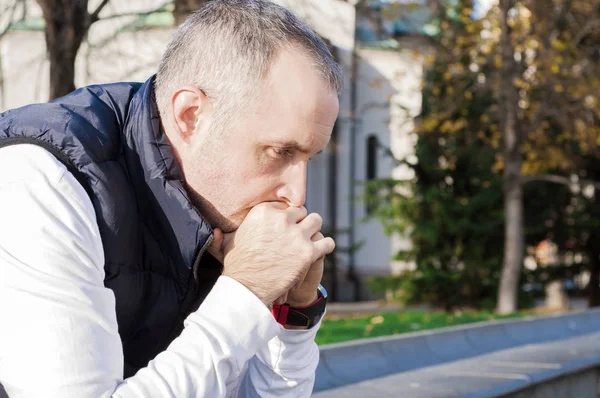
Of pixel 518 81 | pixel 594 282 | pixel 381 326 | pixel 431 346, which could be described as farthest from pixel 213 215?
pixel 594 282

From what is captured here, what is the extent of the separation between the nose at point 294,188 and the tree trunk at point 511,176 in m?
13.9

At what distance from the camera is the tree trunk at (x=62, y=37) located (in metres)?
9.11

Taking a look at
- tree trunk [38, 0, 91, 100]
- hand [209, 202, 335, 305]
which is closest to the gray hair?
hand [209, 202, 335, 305]

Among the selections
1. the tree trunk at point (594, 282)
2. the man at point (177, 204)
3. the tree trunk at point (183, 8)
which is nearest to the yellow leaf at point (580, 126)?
the tree trunk at point (594, 282)

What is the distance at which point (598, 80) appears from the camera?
15891 mm

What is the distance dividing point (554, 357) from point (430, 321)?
142 inches

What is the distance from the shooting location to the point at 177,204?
81.7 inches

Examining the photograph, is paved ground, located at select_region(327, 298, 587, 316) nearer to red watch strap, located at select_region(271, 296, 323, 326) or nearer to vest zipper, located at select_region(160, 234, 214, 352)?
red watch strap, located at select_region(271, 296, 323, 326)

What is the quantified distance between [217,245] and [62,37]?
24.8ft

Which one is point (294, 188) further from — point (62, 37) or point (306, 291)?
point (62, 37)

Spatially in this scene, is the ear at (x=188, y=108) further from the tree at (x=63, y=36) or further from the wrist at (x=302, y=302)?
the tree at (x=63, y=36)

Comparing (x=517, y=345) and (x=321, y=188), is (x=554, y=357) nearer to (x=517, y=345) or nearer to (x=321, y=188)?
(x=517, y=345)

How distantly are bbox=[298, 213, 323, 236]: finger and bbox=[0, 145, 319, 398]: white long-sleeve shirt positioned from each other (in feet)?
0.77

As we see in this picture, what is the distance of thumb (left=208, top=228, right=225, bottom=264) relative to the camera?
214cm
